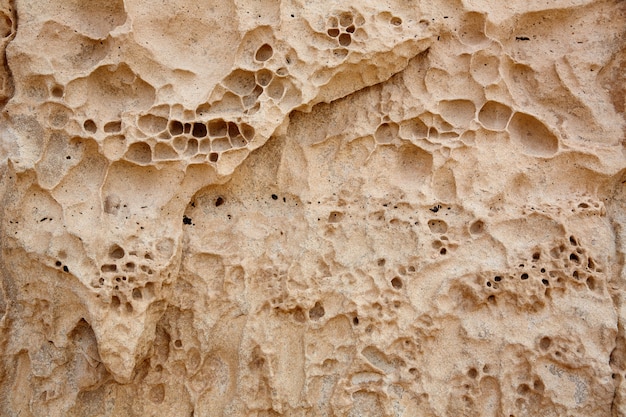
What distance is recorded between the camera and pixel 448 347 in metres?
2.64

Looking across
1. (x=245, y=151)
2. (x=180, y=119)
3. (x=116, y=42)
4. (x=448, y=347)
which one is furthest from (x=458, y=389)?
(x=116, y=42)

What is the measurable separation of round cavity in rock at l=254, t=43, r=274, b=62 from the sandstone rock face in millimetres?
24

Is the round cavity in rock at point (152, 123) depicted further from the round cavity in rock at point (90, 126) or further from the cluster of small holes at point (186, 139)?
the round cavity in rock at point (90, 126)

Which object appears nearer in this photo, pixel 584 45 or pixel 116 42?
pixel 116 42

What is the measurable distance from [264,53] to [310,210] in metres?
0.71

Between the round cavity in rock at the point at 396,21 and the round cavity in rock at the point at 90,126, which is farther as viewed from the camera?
the round cavity in rock at the point at 396,21

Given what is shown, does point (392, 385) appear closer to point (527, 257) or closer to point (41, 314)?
point (527, 257)

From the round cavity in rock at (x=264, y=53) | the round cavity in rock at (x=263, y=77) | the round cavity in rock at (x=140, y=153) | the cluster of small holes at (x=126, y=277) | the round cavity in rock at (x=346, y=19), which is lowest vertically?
the cluster of small holes at (x=126, y=277)

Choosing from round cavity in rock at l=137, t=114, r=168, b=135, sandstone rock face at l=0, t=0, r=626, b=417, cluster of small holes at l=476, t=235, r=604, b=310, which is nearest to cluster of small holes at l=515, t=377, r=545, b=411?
sandstone rock face at l=0, t=0, r=626, b=417

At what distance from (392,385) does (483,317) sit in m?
0.49

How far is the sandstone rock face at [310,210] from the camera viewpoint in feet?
8.45

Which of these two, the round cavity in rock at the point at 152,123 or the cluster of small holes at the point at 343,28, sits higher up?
the cluster of small holes at the point at 343,28

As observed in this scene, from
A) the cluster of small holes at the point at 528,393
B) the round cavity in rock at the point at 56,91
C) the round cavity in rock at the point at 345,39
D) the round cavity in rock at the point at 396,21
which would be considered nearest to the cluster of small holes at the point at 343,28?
the round cavity in rock at the point at 345,39

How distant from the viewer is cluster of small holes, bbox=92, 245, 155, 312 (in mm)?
2498
